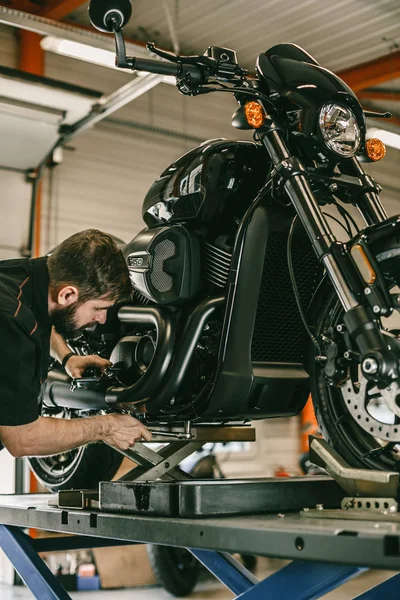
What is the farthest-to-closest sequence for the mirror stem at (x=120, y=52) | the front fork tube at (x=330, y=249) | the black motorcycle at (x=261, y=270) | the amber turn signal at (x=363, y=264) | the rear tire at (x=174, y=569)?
1. the rear tire at (x=174, y=569)
2. the mirror stem at (x=120, y=52)
3. the black motorcycle at (x=261, y=270)
4. the amber turn signal at (x=363, y=264)
5. the front fork tube at (x=330, y=249)

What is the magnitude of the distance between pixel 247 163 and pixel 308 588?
1471 mm

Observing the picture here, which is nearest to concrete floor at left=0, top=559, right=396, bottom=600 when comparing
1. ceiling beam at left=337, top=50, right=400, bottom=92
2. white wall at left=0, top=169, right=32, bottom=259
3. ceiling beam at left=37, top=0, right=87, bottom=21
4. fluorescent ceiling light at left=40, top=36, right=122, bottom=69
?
white wall at left=0, top=169, right=32, bottom=259

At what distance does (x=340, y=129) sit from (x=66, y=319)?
1109 millimetres

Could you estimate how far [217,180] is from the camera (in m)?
2.73

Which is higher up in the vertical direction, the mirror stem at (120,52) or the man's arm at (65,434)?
the mirror stem at (120,52)

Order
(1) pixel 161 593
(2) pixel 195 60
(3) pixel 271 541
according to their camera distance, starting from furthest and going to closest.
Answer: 1. (1) pixel 161 593
2. (2) pixel 195 60
3. (3) pixel 271 541

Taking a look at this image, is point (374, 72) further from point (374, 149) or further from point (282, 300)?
point (282, 300)

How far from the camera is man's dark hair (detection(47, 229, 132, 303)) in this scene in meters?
2.63

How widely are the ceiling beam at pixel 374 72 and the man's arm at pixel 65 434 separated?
765 centimetres

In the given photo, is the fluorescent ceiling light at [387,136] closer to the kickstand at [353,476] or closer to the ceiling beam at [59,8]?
the ceiling beam at [59,8]

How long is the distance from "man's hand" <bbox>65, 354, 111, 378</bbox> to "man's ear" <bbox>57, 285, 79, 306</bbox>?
440 mm

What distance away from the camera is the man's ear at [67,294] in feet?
8.64

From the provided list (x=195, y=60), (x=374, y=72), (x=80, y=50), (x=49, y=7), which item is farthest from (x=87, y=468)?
(x=374, y=72)

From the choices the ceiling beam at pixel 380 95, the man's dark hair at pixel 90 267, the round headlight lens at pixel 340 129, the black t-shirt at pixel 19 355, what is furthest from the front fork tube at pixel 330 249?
the ceiling beam at pixel 380 95
